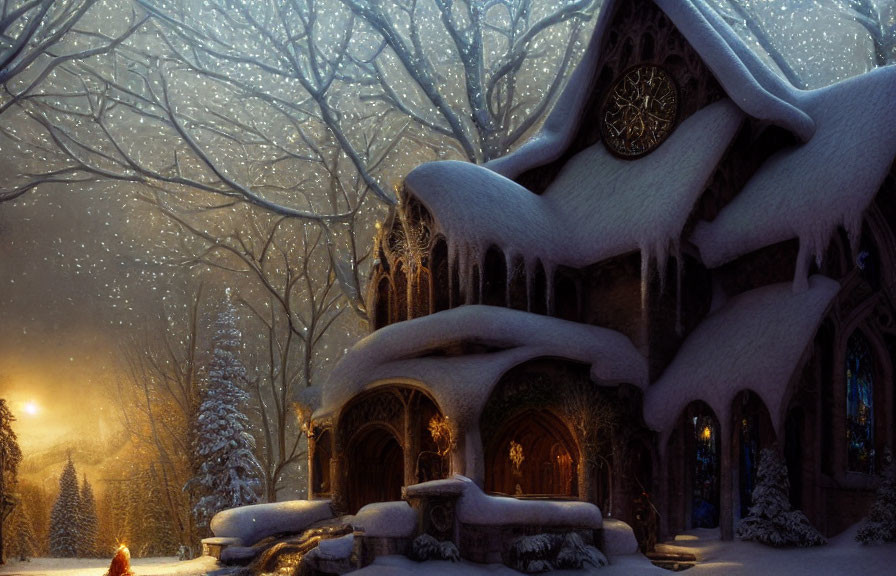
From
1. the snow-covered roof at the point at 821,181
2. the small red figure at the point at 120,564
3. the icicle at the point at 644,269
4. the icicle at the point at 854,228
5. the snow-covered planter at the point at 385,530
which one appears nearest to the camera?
the small red figure at the point at 120,564

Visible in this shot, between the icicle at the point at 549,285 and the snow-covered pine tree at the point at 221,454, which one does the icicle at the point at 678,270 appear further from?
the snow-covered pine tree at the point at 221,454

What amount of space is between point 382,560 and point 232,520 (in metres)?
7.90

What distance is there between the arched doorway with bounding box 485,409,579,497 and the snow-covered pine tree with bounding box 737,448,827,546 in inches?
164

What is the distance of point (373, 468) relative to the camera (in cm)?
2609

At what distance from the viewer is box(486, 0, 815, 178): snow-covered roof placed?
80.7ft

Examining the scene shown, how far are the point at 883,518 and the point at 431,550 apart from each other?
891cm

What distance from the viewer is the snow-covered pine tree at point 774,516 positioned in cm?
1970

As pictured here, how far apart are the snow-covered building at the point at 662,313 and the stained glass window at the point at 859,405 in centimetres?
5

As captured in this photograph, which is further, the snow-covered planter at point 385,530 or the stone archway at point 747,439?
the stone archway at point 747,439

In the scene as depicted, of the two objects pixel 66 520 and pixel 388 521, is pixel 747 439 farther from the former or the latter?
pixel 66 520

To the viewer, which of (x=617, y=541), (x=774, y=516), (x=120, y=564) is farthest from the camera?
(x=774, y=516)

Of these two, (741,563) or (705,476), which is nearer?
(741,563)

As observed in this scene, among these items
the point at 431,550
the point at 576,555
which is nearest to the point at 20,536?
the point at 431,550

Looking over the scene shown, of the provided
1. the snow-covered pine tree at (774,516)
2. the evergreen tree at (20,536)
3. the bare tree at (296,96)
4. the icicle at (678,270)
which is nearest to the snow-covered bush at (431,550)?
the snow-covered pine tree at (774,516)
